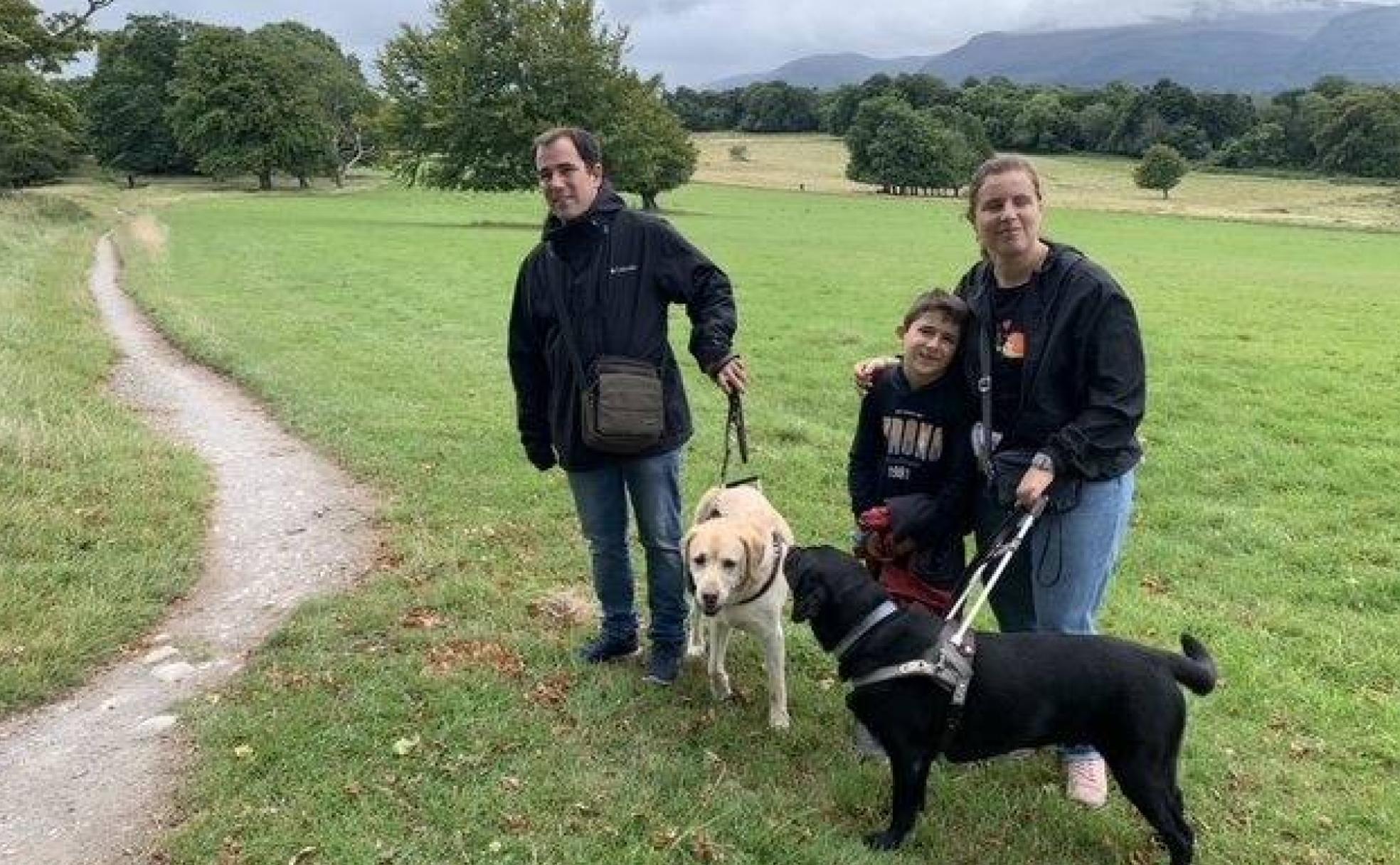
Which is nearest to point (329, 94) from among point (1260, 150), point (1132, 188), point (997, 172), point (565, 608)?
point (1132, 188)

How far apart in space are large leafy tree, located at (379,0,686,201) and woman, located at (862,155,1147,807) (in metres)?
48.7

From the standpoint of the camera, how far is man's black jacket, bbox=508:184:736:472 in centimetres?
541

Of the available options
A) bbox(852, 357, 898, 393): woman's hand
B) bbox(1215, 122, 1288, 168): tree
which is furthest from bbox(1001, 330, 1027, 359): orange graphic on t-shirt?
bbox(1215, 122, 1288, 168): tree

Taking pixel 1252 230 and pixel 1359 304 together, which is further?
pixel 1252 230

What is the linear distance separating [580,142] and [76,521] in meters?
5.47

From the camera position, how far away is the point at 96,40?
45.1 metres

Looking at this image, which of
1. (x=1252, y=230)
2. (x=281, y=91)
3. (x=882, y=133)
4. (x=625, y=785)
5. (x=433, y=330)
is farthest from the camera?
(x=882, y=133)

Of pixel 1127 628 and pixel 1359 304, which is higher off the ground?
pixel 1127 628

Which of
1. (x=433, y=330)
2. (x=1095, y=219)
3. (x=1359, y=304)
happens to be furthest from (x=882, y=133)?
(x=433, y=330)

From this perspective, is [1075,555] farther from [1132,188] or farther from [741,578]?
[1132,188]

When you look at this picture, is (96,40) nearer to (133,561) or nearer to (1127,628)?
(133,561)

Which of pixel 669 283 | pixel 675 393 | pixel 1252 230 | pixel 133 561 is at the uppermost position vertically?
pixel 669 283

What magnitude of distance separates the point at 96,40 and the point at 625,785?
166 ft

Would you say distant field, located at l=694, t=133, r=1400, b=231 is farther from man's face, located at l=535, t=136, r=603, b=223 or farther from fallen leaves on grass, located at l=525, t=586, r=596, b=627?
man's face, located at l=535, t=136, r=603, b=223
